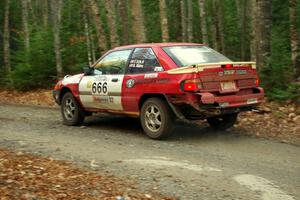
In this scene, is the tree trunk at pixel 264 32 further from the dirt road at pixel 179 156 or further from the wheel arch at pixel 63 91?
the wheel arch at pixel 63 91

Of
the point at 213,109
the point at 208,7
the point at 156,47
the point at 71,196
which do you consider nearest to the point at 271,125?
the point at 213,109

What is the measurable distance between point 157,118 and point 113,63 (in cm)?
182

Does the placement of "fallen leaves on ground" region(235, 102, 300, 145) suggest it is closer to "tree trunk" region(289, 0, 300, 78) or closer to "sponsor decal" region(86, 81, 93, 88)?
"tree trunk" region(289, 0, 300, 78)

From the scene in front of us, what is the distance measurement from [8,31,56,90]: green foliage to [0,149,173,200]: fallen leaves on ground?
42.0ft

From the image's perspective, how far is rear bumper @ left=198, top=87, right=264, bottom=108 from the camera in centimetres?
843

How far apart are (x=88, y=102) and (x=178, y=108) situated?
272 cm

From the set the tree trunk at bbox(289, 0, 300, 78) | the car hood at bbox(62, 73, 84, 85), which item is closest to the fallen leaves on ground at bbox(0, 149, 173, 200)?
the car hood at bbox(62, 73, 84, 85)

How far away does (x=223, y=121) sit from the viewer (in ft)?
33.2

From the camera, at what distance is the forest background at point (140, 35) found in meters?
12.7

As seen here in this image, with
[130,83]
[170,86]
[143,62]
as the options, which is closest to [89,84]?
[130,83]

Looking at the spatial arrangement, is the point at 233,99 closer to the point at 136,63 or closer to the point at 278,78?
the point at 136,63

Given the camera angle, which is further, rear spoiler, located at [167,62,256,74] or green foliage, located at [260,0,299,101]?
green foliage, located at [260,0,299,101]

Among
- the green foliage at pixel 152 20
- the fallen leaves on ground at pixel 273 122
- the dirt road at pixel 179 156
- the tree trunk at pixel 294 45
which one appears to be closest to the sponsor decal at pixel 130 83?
the dirt road at pixel 179 156

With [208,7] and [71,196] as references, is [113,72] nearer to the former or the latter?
[71,196]
